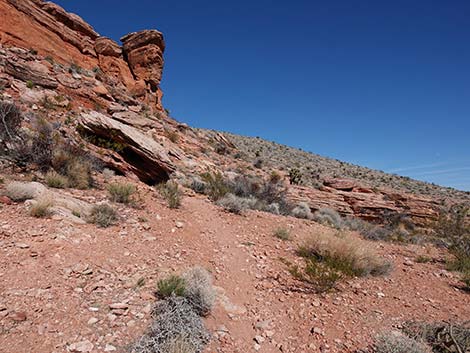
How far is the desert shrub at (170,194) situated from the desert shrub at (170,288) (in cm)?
377

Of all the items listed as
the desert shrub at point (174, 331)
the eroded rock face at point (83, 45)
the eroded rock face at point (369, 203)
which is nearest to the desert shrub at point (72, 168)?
the desert shrub at point (174, 331)

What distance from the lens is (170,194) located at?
25.0 ft

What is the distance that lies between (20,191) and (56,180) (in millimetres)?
1222

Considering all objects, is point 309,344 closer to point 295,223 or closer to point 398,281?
point 398,281

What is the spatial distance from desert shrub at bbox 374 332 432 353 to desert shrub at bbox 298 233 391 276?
5.96 ft

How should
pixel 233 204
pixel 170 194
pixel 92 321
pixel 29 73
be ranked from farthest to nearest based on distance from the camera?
1. pixel 29 73
2. pixel 233 204
3. pixel 170 194
4. pixel 92 321

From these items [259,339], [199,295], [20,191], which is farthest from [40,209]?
[259,339]

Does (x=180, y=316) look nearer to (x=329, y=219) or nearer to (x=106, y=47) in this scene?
(x=329, y=219)

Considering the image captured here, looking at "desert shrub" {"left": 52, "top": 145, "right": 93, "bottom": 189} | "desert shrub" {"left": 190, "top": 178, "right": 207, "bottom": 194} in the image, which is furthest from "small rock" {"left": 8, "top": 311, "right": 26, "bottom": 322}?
"desert shrub" {"left": 190, "top": 178, "right": 207, "bottom": 194}

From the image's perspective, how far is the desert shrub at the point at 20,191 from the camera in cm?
489

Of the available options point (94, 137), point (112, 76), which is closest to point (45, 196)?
point (94, 137)

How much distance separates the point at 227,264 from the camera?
5.05 metres

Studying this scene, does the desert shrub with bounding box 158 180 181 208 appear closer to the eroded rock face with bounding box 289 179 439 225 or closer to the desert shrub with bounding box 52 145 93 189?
the desert shrub with bounding box 52 145 93 189

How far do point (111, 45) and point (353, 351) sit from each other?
80.7 feet
